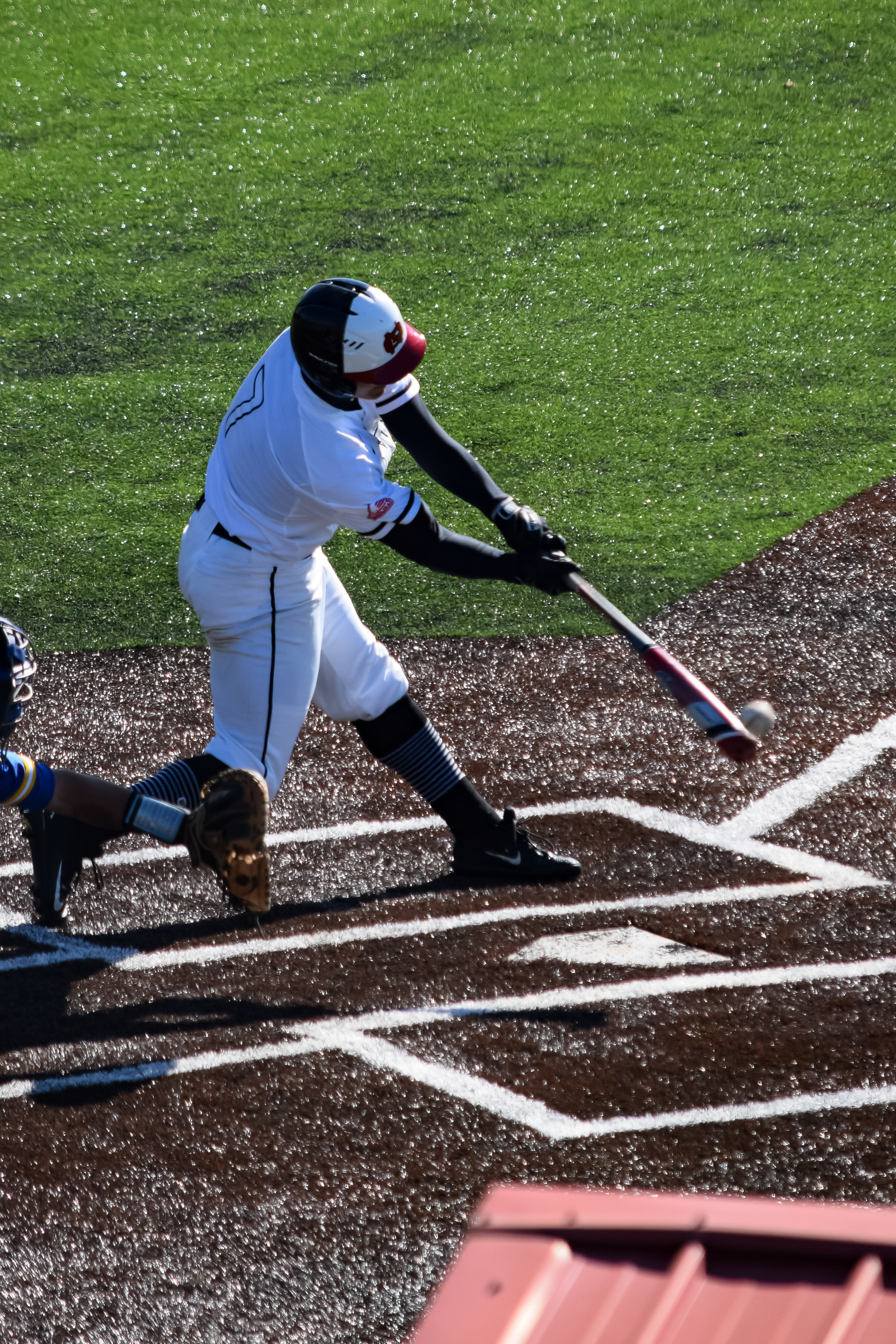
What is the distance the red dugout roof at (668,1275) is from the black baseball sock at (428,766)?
9.65ft

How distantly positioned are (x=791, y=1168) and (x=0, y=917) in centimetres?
270

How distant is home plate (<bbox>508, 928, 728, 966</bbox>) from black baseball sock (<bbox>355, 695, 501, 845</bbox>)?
50 centimetres

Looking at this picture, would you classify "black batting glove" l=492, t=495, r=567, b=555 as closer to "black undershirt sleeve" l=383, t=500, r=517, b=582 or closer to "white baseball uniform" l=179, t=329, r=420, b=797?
"black undershirt sleeve" l=383, t=500, r=517, b=582

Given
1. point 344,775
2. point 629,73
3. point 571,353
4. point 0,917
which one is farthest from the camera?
point 629,73

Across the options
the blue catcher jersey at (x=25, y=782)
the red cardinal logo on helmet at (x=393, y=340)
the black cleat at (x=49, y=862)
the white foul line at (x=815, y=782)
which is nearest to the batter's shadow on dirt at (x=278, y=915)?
the black cleat at (x=49, y=862)

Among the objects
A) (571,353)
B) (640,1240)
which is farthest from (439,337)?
(640,1240)

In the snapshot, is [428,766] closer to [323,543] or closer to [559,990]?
[323,543]

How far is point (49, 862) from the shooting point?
4.66 meters

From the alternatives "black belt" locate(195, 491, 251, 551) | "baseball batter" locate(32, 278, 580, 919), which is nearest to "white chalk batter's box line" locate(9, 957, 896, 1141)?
"baseball batter" locate(32, 278, 580, 919)

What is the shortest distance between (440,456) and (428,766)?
3.41 feet

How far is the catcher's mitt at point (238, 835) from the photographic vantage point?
430 centimetres

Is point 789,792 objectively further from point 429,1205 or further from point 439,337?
point 439,337

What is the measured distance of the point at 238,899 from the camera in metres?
4.36

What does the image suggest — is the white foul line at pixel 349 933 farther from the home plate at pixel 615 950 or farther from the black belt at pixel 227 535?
the black belt at pixel 227 535
